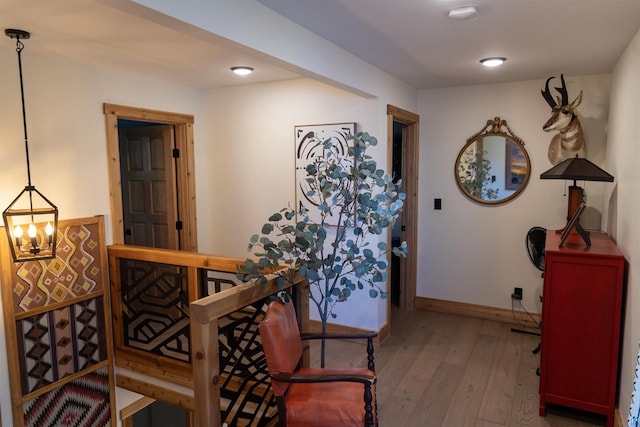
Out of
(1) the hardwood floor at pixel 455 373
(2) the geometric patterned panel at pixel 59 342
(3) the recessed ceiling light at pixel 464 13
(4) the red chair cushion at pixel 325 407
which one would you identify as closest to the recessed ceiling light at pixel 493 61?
(3) the recessed ceiling light at pixel 464 13

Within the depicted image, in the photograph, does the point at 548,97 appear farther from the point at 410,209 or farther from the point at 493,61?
the point at 410,209

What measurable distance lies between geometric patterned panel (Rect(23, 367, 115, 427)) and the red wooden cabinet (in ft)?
10.9

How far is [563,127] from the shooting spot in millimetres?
3695

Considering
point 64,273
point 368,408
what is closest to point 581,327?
point 368,408

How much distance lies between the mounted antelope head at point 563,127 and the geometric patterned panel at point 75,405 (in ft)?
14.2

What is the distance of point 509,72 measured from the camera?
12.5 ft

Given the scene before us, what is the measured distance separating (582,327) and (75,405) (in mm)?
3659

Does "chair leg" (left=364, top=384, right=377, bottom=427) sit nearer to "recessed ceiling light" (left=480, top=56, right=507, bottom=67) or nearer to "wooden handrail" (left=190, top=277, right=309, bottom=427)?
"wooden handrail" (left=190, top=277, right=309, bottom=427)

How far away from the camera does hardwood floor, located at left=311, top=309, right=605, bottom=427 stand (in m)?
2.79

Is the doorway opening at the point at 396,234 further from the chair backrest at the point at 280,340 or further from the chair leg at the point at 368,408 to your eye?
the chair leg at the point at 368,408

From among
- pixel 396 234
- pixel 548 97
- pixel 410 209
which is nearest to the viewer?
pixel 548 97

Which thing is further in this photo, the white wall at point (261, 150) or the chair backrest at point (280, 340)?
the white wall at point (261, 150)

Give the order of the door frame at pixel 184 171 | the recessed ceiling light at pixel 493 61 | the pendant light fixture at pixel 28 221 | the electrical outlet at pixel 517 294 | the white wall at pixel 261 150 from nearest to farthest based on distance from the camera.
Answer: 1. the pendant light fixture at pixel 28 221
2. the recessed ceiling light at pixel 493 61
3. the white wall at pixel 261 150
4. the door frame at pixel 184 171
5. the electrical outlet at pixel 517 294

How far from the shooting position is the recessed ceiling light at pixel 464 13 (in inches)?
89.9
